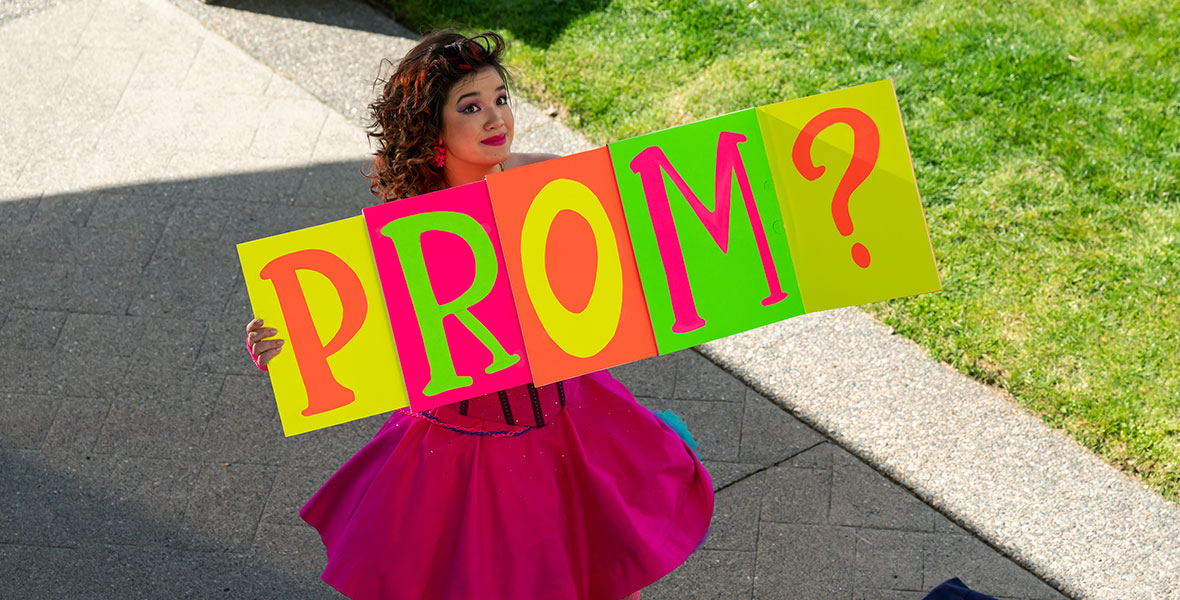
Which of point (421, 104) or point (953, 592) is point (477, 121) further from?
point (953, 592)

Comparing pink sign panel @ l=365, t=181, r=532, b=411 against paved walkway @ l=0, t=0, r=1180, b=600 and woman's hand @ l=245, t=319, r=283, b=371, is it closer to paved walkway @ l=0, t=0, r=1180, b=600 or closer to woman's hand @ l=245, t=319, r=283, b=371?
woman's hand @ l=245, t=319, r=283, b=371

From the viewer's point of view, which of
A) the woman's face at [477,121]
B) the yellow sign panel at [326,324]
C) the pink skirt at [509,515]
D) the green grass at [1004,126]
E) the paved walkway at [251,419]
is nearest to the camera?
the yellow sign panel at [326,324]

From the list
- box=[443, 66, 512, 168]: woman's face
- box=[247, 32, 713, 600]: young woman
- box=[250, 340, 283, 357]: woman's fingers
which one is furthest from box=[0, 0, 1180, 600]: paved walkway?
box=[443, 66, 512, 168]: woman's face

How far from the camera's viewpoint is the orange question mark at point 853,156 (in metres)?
2.64

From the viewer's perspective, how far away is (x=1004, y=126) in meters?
4.92

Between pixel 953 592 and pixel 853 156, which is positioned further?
pixel 953 592

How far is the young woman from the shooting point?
9.46 feet

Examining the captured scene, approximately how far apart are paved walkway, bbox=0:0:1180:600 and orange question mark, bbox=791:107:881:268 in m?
1.24

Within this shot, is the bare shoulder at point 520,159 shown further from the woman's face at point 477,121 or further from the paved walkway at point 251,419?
the paved walkway at point 251,419

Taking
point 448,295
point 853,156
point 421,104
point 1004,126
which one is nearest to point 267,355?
point 448,295

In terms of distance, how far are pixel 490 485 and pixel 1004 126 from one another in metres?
3.08

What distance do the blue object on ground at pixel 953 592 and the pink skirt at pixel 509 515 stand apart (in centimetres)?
73

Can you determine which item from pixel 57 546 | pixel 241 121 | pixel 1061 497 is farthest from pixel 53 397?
pixel 1061 497

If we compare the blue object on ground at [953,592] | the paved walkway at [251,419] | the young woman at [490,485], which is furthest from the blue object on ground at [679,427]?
the blue object on ground at [953,592]
